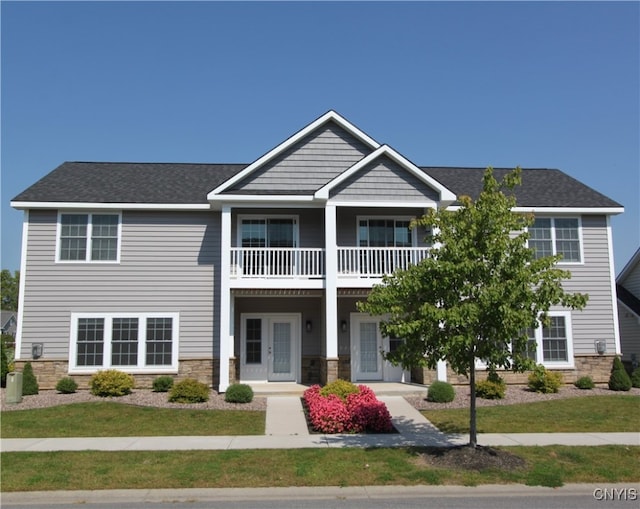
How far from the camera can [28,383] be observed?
1619 cm

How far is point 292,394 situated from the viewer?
1617cm

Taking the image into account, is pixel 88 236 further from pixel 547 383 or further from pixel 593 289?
pixel 593 289

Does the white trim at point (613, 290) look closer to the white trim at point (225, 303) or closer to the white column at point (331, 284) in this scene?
the white column at point (331, 284)

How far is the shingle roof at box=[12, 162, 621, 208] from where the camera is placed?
1808 centimetres

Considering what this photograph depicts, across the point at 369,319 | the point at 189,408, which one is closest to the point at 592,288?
the point at 369,319

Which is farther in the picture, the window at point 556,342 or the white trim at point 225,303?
the window at point 556,342

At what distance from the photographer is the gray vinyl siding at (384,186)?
1700 centimetres

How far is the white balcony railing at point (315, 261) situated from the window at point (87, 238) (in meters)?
4.18

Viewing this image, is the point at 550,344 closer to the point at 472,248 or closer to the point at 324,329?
the point at 324,329

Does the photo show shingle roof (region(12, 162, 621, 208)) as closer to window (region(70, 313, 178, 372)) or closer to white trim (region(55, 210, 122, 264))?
white trim (region(55, 210, 122, 264))

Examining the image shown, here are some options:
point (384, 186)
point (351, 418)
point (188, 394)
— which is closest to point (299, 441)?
point (351, 418)

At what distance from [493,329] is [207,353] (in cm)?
1098

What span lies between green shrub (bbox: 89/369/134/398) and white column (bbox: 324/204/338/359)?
623 cm

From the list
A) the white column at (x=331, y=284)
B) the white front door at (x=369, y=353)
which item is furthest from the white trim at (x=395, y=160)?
the white front door at (x=369, y=353)
